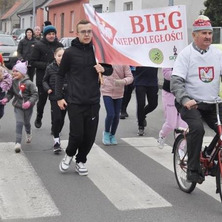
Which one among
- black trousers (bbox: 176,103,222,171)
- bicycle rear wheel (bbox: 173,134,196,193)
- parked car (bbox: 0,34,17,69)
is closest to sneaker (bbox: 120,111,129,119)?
bicycle rear wheel (bbox: 173,134,196,193)

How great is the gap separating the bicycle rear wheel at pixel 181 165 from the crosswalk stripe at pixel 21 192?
1542mm

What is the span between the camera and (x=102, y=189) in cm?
608

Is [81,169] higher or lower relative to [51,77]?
lower

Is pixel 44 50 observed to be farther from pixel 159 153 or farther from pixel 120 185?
pixel 120 185

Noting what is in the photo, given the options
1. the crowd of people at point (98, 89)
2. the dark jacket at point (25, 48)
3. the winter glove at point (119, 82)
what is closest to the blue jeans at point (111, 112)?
the crowd of people at point (98, 89)

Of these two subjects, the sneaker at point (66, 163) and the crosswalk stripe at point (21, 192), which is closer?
the crosswalk stripe at point (21, 192)

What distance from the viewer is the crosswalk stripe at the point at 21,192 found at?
205 inches

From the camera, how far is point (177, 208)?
5.43 meters

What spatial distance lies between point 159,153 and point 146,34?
1918mm

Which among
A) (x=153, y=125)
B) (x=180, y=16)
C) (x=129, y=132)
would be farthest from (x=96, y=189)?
(x=153, y=125)

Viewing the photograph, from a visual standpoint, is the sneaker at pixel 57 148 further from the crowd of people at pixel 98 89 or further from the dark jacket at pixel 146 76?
the dark jacket at pixel 146 76

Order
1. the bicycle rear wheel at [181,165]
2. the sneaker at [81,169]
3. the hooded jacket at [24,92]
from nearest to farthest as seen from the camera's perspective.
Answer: the bicycle rear wheel at [181,165] < the sneaker at [81,169] < the hooded jacket at [24,92]

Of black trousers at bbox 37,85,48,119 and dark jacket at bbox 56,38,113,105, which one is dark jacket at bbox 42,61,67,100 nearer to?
black trousers at bbox 37,85,48,119

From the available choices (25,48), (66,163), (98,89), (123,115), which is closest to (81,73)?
(98,89)
